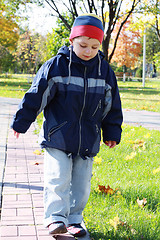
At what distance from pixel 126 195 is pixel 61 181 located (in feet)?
3.78

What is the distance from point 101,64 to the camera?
2922mm

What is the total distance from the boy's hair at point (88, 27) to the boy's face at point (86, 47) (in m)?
0.03

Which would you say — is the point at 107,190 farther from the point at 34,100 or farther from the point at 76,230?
the point at 34,100

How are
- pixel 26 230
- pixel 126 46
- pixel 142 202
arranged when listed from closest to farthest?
pixel 26 230
pixel 142 202
pixel 126 46

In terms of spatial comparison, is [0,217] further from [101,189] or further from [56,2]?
[56,2]

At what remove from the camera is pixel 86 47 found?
9.00 feet

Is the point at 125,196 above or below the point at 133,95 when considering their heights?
below

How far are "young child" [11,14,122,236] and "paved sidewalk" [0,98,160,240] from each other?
1.01 feet

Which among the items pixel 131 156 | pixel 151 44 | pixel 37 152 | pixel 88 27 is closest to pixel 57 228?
pixel 88 27

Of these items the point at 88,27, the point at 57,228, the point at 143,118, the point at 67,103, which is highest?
the point at 88,27

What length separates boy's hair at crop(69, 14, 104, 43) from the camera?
108 inches

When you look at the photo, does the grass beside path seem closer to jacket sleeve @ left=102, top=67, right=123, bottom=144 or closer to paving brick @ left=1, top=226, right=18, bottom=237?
jacket sleeve @ left=102, top=67, right=123, bottom=144

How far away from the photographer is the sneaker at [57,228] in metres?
2.70

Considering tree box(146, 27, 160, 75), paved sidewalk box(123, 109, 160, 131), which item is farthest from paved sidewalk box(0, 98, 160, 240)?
tree box(146, 27, 160, 75)
